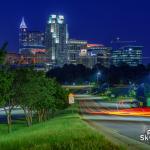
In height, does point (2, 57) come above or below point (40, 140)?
above

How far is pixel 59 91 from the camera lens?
3022 inches

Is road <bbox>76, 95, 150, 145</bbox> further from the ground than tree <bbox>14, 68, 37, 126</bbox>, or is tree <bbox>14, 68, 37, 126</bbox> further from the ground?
tree <bbox>14, 68, 37, 126</bbox>

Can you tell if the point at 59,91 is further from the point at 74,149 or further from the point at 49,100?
the point at 74,149

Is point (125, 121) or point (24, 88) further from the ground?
point (24, 88)

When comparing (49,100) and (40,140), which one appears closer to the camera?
(40,140)

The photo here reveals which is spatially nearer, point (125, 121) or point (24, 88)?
point (125, 121)

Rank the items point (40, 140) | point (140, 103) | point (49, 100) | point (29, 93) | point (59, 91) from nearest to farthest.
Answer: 1. point (40, 140)
2. point (29, 93)
3. point (49, 100)
4. point (59, 91)
5. point (140, 103)

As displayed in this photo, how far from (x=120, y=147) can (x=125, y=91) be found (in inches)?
6502

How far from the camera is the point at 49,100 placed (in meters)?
63.7

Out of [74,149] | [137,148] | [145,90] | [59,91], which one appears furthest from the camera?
[145,90]

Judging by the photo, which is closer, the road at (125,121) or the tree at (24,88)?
the road at (125,121)

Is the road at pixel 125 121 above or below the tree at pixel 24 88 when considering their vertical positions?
below

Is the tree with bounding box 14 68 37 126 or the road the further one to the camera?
the tree with bounding box 14 68 37 126

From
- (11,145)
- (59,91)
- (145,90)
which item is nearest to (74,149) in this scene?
(11,145)
